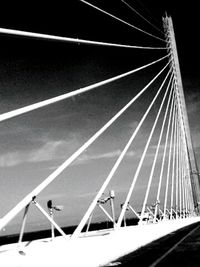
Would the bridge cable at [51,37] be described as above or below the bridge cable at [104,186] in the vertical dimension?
above

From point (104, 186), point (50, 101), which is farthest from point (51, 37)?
point (104, 186)

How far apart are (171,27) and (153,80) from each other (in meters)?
16.3

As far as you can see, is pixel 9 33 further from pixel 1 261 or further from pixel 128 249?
pixel 128 249

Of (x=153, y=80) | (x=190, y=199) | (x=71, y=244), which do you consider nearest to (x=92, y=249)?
(x=71, y=244)

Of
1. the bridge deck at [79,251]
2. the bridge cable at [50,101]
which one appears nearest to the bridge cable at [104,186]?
the bridge deck at [79,251]

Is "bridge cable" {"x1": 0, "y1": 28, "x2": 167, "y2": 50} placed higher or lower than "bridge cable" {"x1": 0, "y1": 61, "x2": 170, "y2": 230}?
higher

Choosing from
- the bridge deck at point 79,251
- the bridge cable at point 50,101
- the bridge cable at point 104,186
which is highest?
the bridge cable at point 50,101

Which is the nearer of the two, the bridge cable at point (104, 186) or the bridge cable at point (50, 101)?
the bridge cable at point (50, 101)

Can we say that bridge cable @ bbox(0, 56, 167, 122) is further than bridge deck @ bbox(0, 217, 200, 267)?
No

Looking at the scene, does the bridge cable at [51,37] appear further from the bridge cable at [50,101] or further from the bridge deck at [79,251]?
the bridge deck at [79,251]

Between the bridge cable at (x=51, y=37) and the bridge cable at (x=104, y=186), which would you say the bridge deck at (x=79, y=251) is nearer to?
the bridge cable at (x=104, y=186)

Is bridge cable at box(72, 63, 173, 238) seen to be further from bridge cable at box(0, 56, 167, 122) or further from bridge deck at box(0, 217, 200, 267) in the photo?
bridge cable at box(0, 56, 167, 122)

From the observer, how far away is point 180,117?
33.7m

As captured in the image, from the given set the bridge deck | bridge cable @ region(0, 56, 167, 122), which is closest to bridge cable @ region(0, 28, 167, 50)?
bridge cable @ region(0, 56, 167, 122)
